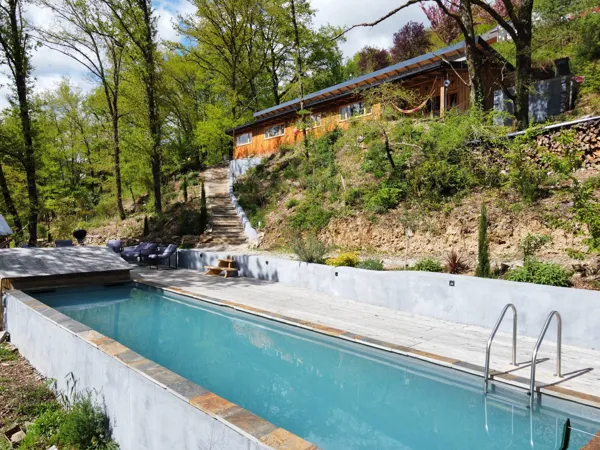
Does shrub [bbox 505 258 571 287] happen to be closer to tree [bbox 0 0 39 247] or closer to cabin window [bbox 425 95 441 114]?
cabin window [bbox 425 95 441 114]

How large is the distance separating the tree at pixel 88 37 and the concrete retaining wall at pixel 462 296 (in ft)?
61.0

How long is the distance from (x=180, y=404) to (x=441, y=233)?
390 inches

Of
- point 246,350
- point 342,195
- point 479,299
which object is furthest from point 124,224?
point 479,299

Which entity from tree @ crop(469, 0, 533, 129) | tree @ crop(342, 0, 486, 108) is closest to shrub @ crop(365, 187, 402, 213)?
tree @ crop(342, 0, 486, 108)

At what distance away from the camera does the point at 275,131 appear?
26344 mm

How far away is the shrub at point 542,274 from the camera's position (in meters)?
6.85

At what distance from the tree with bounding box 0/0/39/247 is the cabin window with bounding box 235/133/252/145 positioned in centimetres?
1479

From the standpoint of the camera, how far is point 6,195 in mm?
16297

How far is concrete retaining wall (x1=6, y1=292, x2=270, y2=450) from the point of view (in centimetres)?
284

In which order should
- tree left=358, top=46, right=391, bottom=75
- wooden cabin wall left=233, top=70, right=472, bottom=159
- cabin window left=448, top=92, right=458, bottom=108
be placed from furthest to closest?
tree left=358, top=46, right=391, bottom=75, cabin window left=448, top=92, right=458, bottom=108, wooden cabin wall left=233, top=70, right=472, bottom=159

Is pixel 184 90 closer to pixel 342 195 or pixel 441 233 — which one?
pixel 342 195

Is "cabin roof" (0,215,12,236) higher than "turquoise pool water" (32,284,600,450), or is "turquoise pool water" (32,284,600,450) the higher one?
"cabin roof" (0,215,12,236)

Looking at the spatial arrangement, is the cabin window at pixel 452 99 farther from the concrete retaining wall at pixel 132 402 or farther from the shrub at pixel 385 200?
the concrete retaining wall at pixel 132 402

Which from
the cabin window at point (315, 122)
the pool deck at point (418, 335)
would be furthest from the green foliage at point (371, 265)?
the cabin window at point (315, 122)
